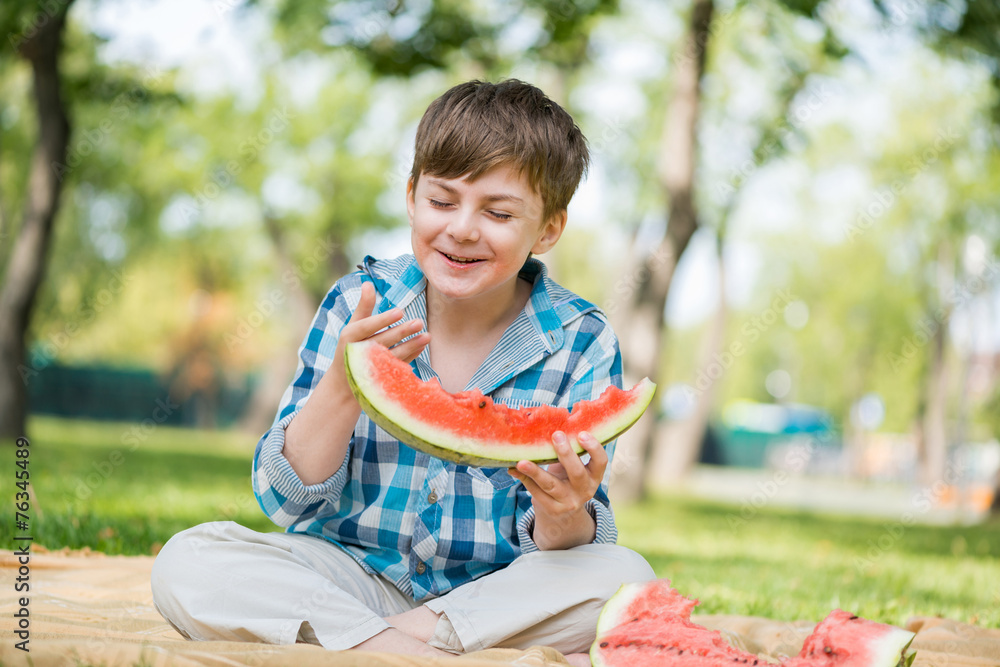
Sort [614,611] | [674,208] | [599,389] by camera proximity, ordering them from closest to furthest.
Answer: [614,611]
[599,389]
[674,208]

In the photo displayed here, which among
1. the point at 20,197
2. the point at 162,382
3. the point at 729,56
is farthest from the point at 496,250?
the point at 162,382

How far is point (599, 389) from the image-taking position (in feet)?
8.54

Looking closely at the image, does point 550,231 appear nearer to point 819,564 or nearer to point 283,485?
point 283,485

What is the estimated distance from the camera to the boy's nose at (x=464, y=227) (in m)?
2.35

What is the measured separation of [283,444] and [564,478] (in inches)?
30.0

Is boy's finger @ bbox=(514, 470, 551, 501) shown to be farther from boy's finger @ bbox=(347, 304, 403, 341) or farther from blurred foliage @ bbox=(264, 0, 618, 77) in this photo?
blurred foliage @ bbox=(264, 0, 618, 77)

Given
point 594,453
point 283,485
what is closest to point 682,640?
point 594,453

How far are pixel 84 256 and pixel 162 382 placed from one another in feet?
24.7

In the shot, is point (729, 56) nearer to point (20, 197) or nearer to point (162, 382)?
point (20, 197)

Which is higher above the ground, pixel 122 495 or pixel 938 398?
pixel 122 495

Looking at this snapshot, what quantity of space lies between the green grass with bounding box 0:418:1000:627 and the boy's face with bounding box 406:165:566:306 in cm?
203

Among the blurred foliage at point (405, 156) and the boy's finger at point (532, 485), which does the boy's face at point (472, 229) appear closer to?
the boy's finger at point (532, 485)

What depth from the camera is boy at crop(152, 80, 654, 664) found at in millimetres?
2176

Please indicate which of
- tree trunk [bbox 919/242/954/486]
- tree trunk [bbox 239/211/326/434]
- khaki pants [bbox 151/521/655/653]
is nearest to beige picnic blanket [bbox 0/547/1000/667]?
khaki pants [bbox 151/521/655/653]
